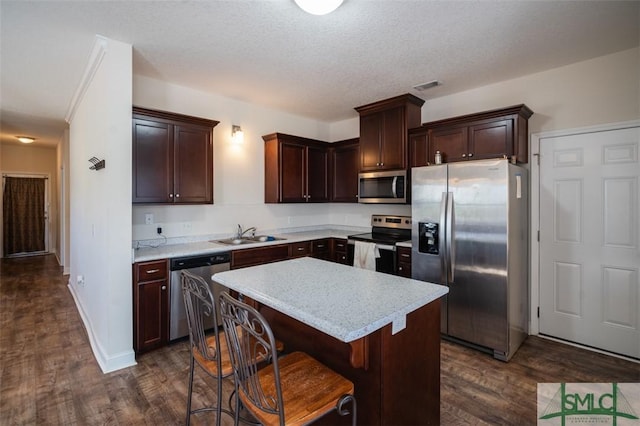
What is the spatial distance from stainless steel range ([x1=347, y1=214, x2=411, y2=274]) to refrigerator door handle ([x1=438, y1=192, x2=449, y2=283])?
1.95 ft

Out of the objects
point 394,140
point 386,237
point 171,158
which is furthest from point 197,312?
point 394,140

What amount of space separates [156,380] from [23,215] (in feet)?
26.0

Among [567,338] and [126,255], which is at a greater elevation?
[126,255]

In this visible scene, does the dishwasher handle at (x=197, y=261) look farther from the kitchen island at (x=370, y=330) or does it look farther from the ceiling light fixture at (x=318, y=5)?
the ceiling light fixture at (x=318, y=5)

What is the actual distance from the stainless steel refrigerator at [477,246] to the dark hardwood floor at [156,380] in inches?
10.2

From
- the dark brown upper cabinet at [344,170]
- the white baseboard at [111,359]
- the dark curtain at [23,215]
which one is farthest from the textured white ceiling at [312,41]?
the dark curtain at [23,215]

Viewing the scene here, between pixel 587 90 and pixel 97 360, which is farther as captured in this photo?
pixel 587 90

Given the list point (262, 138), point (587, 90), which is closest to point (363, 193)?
point (262, 138)

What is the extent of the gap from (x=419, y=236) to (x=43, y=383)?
3389mm

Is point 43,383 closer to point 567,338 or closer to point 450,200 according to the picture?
point 450,200

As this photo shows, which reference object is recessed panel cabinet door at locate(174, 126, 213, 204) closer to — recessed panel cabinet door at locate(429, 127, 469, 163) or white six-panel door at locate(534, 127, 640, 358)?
recessed panel cabinet door at locate(429, 127, 469, 163)

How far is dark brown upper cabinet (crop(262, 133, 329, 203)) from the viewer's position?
425 cm

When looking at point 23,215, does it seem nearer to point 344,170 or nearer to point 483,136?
point 344,170

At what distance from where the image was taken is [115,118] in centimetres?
256
